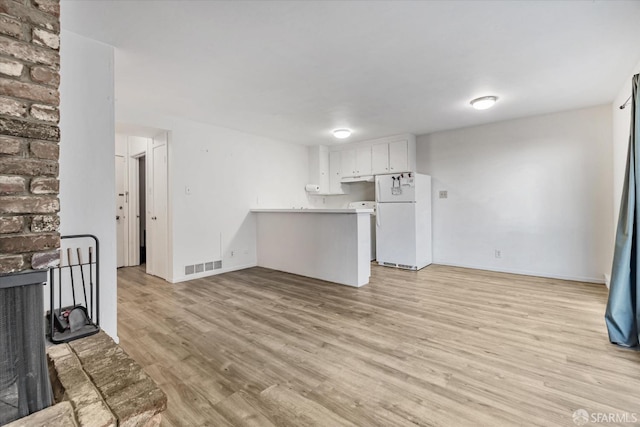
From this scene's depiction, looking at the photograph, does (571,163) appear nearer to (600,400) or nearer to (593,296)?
(593,296)

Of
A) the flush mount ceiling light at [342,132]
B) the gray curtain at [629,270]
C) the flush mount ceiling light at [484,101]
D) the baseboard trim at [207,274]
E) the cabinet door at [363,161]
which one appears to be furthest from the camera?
the cabinet door at [363,161]

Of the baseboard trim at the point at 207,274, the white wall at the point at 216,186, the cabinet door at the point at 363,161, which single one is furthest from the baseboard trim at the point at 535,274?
the baseboard trim at the point at 207,274

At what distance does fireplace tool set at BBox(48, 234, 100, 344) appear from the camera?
189 centimetres

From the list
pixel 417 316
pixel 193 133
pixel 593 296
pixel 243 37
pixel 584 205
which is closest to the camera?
pixel 243 37

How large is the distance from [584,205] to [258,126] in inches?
198

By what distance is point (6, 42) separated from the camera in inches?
41.6

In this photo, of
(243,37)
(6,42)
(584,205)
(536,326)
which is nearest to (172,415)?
(6,42)

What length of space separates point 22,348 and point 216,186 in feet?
12.3

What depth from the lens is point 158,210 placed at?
4453 mm

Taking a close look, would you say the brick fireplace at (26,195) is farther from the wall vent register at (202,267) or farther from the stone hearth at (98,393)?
the wall vent register at (202,267)

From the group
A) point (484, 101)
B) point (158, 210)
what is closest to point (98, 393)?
point (158, 210)

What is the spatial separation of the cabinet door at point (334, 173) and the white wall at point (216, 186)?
113 cm

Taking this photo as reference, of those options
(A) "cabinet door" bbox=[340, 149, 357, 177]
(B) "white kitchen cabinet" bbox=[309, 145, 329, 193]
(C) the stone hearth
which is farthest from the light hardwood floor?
(B) "white kitchen cabinet" bbox=[309, 145, 329, 193]

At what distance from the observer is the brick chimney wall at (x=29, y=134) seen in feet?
3.42
